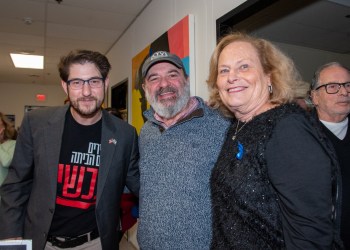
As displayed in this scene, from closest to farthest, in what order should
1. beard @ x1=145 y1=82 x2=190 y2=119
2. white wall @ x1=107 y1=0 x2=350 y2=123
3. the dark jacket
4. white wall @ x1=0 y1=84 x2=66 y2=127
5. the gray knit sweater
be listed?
the gray knit sweater < the dark jacket < beard @ x1=145 y1=82 x2=190 y2=119 < white wall @ x1=107 y1=0 x2=350 y2=123 < white wall @ x1=0 y1=84 x2=66 y2=127

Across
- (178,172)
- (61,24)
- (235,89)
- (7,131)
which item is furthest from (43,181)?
(61,24)

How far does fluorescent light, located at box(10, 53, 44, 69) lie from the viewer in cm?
614

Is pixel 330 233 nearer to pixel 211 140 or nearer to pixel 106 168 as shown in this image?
pixel 211 140

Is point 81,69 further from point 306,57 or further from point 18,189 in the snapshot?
point 306,57

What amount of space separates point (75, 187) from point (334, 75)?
174cm

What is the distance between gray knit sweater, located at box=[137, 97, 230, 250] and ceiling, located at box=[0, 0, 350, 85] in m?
2.55

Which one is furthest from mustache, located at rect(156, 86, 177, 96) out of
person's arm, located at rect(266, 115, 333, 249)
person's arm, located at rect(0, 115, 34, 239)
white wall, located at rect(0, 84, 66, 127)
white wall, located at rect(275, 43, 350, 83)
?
white wall, located at rect(0, 84, 66, 127)

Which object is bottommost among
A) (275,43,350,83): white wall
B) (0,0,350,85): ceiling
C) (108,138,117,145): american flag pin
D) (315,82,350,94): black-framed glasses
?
(108,138,117,145): american flag pin

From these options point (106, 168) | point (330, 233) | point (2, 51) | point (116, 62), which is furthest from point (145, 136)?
point (2, 51)

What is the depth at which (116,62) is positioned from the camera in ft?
17.5

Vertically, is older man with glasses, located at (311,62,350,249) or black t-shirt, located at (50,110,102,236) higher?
older man with glasses, located at (311,62,350,249)

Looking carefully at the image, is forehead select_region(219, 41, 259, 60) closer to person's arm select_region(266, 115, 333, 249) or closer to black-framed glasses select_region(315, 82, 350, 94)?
person's arm select_region(266, 115, 333, 249)

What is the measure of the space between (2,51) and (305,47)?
6.01 m

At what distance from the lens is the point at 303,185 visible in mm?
849
